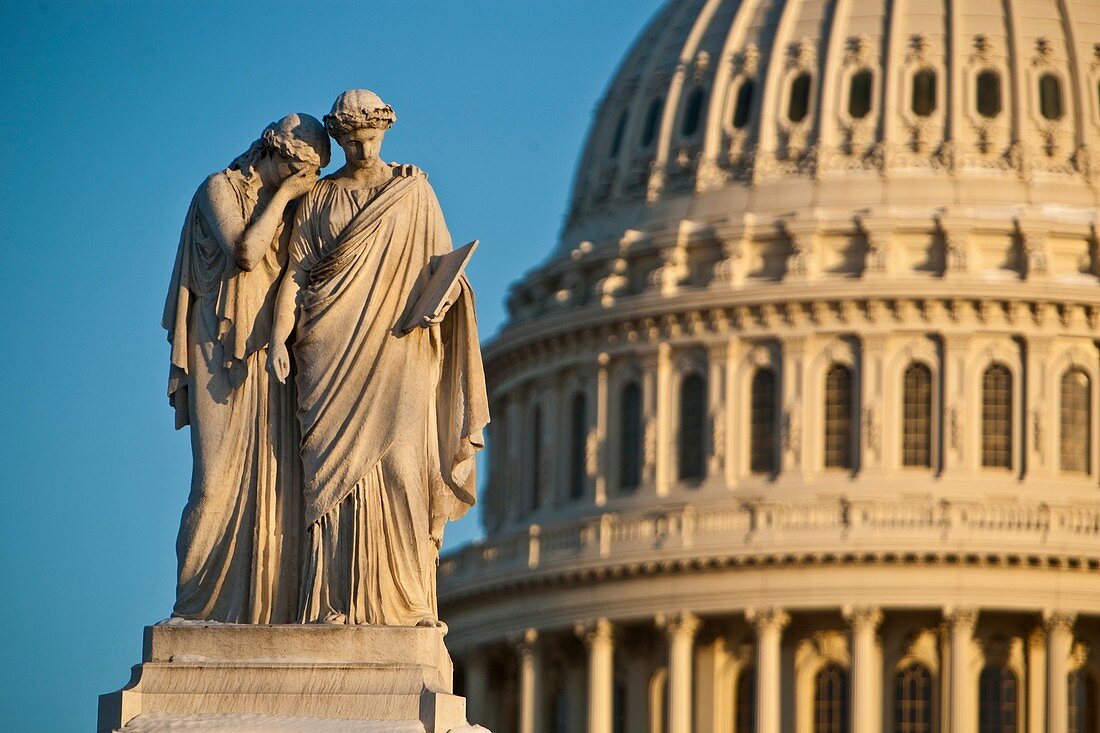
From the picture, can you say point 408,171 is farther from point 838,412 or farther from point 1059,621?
point 838,412

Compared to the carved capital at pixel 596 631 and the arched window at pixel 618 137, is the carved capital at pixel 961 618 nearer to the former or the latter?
the carved capital at pixel 596 631

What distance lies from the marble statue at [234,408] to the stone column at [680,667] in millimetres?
86427

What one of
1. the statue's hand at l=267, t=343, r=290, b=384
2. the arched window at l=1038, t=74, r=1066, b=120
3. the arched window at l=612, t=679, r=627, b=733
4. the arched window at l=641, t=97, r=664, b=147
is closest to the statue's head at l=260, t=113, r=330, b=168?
the statue's hand at l=267, t=343, r=290, b=384

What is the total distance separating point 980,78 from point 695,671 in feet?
70.9

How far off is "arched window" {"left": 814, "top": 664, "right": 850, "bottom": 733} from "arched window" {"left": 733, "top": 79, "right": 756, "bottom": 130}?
1919 cm

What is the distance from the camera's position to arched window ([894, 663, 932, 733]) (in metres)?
102

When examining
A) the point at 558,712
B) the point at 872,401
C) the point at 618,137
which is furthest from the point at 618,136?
the point at 558,712

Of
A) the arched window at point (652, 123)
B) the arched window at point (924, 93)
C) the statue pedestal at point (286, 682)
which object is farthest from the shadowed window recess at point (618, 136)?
the statue pedestal at point (286, 682)

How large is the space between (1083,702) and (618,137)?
27.0 meters

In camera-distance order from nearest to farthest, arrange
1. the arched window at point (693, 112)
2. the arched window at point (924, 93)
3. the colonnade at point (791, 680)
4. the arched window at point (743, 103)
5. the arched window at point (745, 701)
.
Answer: the colonnade at point (791, 680)
the arched window at point (745, 701)
the arched window at point (924, 93)
the arched window at point (743, 103)
the arched window at point (693, 112)

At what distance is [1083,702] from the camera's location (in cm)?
10125

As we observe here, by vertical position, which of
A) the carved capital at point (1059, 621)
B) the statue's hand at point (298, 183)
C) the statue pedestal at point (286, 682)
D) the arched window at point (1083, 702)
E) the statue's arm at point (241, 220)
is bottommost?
the statue pedestal at point (286, 682)

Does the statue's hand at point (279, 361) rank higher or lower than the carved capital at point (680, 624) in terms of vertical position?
lower

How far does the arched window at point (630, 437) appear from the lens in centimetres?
10731
